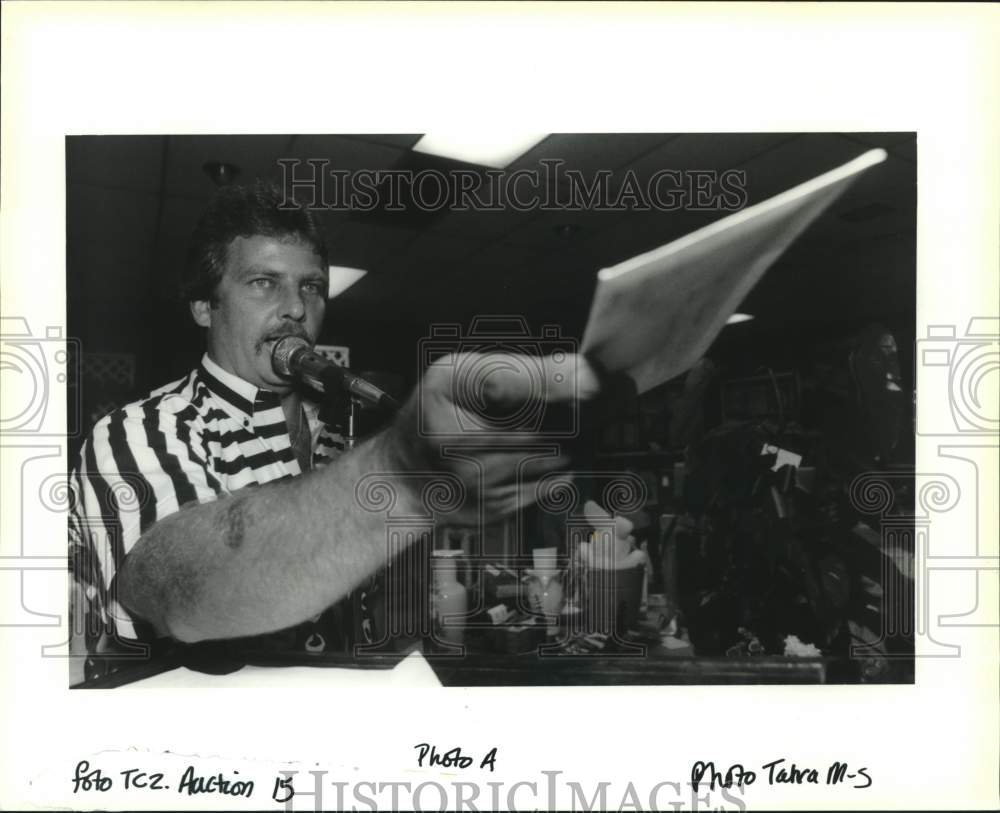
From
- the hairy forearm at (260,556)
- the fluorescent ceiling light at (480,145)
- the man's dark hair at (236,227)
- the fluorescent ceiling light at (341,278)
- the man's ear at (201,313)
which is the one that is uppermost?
the fluorescent ceiling light at (480,145)

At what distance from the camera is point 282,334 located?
172 centimetres

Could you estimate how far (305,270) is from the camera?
1.72 meters

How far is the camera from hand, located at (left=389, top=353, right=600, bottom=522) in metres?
1.29

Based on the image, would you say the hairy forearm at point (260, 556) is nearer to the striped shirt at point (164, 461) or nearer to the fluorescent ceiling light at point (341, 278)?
the striped shirt at point (164, 461)

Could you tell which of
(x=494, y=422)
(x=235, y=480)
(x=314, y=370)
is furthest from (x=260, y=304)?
(x=494, y=422)

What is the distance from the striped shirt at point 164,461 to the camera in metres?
1.69

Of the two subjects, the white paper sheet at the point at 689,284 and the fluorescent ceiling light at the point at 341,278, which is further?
the fluorescent ceiling light at the point at 341,278

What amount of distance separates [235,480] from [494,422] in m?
0.67

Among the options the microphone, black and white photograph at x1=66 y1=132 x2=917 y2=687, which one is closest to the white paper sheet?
black and white photograph at x1=66 y1=132 x2=917 y2=687

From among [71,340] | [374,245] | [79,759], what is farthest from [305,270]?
[79,759]

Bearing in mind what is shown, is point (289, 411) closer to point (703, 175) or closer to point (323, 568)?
point (323, 568)

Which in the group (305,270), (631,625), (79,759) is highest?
(305,270)

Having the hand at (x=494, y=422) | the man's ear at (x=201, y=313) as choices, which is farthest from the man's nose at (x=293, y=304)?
the hand at (x=494, y=422)

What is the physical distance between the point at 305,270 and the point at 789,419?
1103 millimetres
